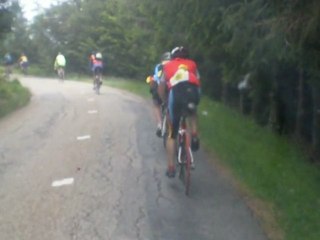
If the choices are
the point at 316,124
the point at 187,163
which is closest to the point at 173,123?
the point at 187,163

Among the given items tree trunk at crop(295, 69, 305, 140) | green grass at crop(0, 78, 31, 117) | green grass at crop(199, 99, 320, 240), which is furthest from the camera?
green grass at crop(0, 78, 31, 117)

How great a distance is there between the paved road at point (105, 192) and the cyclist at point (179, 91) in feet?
2.36

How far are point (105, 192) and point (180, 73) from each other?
6.71ft

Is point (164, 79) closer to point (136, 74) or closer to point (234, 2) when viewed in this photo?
point (234, 2)

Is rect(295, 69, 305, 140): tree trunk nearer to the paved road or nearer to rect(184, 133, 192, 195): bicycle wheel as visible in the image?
the paved road

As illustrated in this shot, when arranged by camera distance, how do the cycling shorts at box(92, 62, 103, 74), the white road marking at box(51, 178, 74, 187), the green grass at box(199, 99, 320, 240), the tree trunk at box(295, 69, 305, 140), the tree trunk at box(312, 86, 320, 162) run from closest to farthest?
the green grass at box(199, 99, 320, 240) → the white road marking at box(51, 178, 74, 187) → the tree trunk at box(312, 86, 320, 162) → the tree trunk at box(295, 69, 305, 140) → the cycling shorts at box(92, 62, 103, 74)

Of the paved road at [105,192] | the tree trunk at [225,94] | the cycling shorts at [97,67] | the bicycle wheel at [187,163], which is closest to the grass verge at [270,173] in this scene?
the paved road at [105,192]

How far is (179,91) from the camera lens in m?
11.5

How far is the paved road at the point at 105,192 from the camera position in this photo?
9.42m

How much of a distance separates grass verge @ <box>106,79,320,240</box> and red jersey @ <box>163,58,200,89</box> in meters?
1.77

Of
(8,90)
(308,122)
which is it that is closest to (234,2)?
(308,122)

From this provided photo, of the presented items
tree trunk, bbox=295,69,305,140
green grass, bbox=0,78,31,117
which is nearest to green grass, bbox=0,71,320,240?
tree trunk, bbox=295,69,305,140

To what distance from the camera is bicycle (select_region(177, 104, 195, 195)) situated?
1142 centimetres

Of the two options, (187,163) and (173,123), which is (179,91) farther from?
(187,163)
